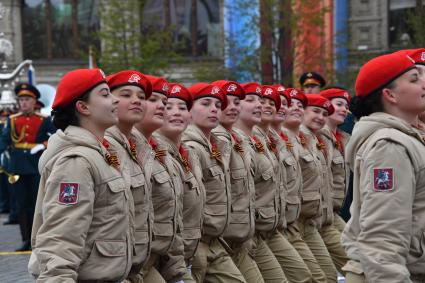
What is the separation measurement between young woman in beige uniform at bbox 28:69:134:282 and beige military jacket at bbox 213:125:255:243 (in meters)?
2.40

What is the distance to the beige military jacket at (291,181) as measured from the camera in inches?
340

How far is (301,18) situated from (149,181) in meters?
16.3

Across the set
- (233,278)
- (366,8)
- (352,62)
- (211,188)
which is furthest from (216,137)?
(366,8)

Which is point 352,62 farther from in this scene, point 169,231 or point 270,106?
point 169,231

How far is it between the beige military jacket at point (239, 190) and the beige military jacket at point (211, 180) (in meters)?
0.17

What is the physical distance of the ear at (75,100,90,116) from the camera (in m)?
5.07

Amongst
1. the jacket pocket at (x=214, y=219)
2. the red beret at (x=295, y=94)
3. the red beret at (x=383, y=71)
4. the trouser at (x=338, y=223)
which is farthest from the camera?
the trouser at (x=338, y=223)

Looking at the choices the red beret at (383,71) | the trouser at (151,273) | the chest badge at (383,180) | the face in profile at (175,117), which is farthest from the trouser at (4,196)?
the chest badge at (383,180)

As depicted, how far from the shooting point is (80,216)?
15.2ft

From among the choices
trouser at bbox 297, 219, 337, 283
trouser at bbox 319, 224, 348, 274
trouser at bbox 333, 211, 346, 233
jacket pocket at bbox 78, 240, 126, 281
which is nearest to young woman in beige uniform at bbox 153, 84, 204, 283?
jacket pocket at bbox 78, 240, 126, 281

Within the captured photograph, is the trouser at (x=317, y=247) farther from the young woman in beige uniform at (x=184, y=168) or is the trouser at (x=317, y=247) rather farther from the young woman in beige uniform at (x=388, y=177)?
the young woman in beige uniform at (x=388, y=177)

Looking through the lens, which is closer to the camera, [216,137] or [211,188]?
[211,188]

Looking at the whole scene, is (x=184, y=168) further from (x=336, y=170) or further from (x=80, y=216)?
(x=336, y=170)

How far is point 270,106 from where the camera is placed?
8914mm
